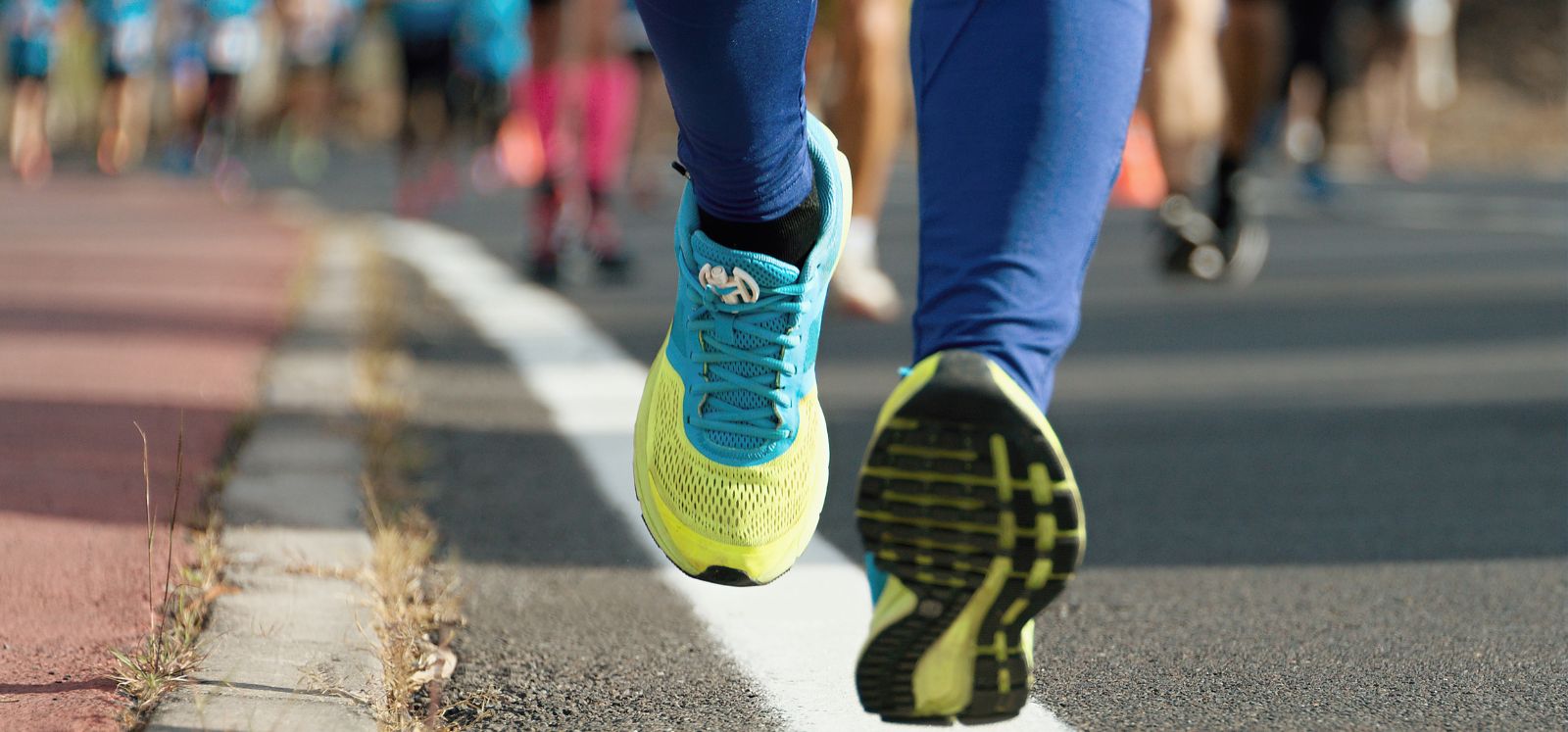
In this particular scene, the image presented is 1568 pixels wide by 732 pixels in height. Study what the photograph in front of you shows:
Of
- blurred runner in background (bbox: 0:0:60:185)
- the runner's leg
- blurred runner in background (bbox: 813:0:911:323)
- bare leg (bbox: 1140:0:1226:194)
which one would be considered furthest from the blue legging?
blurred runner in background (bbox: 0:0:60:185)

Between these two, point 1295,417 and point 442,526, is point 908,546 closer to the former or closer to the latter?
point 442,526

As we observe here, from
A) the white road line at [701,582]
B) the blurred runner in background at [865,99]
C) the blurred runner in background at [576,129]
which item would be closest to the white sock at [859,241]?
the blurred runner in background at [865,99]

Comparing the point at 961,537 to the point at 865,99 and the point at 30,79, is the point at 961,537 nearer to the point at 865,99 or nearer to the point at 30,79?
the point at 865,99

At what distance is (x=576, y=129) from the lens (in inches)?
257

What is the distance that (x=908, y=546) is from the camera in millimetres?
1558

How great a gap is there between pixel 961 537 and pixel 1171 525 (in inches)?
56.7

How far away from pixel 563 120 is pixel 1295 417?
10.6 ft

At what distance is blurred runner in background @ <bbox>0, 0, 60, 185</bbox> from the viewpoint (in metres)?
15.7

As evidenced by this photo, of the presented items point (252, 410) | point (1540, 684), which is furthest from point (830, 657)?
point (252, 410)

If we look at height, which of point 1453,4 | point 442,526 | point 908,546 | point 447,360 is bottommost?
point 1453,4

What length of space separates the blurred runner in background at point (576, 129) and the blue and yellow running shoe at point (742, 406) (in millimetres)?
4528

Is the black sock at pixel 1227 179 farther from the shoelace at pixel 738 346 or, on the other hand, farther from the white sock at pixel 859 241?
the shoelace at pixel 738 346

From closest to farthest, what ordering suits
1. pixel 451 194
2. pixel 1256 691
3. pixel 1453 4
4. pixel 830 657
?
pixel 1256 691
pixel 830 657
pixel 451 194
pixel 1453 4

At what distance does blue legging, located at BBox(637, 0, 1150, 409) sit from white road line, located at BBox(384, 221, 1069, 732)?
0.46 metres
